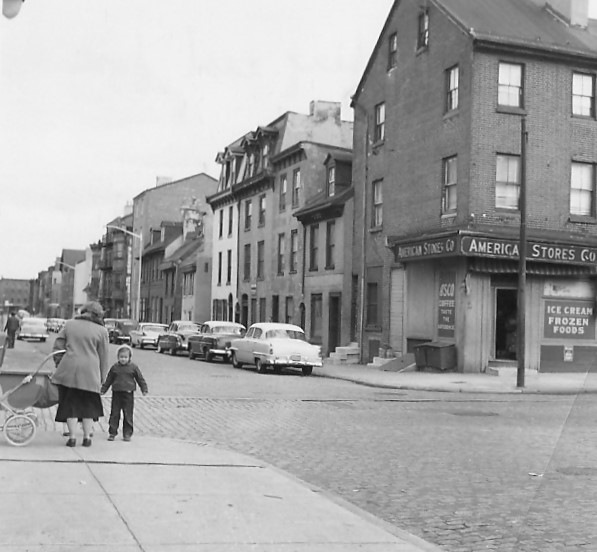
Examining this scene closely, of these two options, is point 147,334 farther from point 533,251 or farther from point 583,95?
point 583,95

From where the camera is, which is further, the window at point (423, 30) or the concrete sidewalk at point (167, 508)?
the window at point (423, 30)

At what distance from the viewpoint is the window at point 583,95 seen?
28.4 m

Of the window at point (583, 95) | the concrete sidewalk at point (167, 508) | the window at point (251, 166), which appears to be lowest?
the concrete sidewalk at point (167, 508)

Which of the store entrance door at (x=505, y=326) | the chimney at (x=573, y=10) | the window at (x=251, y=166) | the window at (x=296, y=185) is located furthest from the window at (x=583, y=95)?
the window at (x=251, y=166)

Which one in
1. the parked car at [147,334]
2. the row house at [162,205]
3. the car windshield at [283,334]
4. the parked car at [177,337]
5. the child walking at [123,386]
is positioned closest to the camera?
the child walking at [123,386]

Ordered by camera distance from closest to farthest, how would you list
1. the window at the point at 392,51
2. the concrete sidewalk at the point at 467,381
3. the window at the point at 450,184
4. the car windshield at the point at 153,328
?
the concrete sidewalk at the point at 467,381 < the window at the point at 450,184 < the window at the point at 392,51 < the car windshield at the point at 153,328

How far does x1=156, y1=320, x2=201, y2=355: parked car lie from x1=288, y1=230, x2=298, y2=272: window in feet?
18.4

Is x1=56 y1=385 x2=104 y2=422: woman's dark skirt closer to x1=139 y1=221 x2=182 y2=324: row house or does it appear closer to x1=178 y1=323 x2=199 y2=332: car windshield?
x1=178 y1=323 x2=199 y2=332: car windshield

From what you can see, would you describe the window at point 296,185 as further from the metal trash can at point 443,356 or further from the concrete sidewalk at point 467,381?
the metal trash can at point 443,356

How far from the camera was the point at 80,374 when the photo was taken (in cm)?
993

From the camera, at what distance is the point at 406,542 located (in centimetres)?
637

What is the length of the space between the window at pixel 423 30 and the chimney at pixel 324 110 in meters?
16.2

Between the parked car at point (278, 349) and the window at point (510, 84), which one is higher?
the window at point (510, 84)

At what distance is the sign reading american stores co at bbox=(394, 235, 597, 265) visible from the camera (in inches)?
1005
